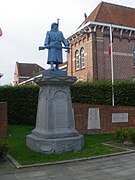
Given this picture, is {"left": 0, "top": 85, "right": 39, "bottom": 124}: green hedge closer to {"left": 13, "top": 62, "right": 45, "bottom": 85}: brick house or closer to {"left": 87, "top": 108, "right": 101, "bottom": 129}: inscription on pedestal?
{"left": 87, "top": 108, "right": 101, "bottom": 129}: inscription on pedestal

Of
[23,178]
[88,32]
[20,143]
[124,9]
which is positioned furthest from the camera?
[124,9]

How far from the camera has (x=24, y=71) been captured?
2515 inches

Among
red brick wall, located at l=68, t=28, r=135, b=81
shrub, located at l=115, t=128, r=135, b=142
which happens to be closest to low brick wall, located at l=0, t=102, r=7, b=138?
shrub, located at l=115, t=128, r=135, b=142

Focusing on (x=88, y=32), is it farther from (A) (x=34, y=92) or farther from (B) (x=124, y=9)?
(A) (x=34, y=92)

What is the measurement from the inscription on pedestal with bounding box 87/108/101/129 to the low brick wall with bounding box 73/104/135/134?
16 cm

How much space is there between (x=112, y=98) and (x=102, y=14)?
1334cm

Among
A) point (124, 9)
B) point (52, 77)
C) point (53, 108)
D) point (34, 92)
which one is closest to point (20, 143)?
point (53, 108)

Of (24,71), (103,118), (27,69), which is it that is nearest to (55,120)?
(103,118)

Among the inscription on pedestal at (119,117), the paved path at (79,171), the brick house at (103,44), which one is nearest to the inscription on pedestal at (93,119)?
the inscription on pedestal at (119,117)

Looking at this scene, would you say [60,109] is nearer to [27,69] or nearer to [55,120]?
[55,120]

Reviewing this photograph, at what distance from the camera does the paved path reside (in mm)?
6258

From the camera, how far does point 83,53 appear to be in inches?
1107

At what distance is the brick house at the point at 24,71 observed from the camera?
203 feet

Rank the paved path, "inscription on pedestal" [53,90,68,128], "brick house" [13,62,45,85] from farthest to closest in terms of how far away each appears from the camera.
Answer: "brick house" [13,62,45,85] < "inscription on pedestal" [53,90,68,128] < the paved path
